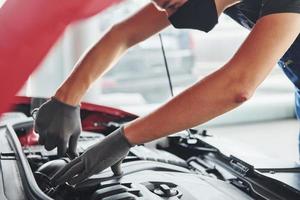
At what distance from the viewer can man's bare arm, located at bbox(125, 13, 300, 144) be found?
0.99 metres

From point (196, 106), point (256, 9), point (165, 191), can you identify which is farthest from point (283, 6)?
point (165, 191)

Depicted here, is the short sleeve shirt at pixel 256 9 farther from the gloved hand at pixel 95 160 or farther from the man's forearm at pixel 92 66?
the gloved hand at pixel 95 160

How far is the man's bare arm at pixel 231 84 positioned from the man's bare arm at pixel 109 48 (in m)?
0.31

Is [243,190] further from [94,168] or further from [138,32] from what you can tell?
[138,32]

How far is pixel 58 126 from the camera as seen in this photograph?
4.09 ft

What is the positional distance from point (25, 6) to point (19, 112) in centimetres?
116

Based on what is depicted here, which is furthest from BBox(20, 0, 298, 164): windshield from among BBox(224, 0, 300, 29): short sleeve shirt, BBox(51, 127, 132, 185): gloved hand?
BBox(51, 127, 132, 185): gloved hand

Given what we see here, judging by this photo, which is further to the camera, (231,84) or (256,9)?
(256,9)

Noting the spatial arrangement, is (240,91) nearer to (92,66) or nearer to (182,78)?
(92,66)

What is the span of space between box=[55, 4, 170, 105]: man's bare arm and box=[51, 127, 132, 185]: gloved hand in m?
0.24

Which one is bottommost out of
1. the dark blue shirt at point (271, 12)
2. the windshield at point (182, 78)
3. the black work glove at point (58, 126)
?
the windshield at point (182, 78)

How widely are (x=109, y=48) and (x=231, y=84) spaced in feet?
1.49

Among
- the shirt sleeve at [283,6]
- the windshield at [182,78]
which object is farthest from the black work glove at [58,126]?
the windshield at [182,78]

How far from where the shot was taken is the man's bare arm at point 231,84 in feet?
3.26
